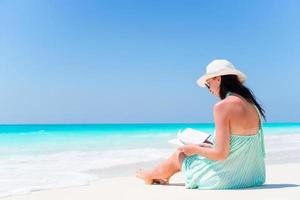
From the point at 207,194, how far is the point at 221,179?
0.30m

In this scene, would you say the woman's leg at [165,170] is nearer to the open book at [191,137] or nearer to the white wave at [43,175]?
the open book at [191,137]

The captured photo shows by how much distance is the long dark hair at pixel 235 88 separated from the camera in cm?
446

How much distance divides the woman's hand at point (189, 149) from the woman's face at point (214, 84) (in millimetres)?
529

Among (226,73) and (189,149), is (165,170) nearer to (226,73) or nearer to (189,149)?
(189,149)

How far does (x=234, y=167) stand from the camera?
452cm

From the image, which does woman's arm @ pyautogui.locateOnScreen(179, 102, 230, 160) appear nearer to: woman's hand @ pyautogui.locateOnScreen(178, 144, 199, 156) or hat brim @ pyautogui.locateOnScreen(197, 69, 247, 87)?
woman's hand @ pyautogui.locateOnScreen(178, 144, 199, 156)

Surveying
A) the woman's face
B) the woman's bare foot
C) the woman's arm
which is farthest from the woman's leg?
the woman's face

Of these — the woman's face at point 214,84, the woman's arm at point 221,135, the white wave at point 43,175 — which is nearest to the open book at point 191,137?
the woman's arm at point 221,135

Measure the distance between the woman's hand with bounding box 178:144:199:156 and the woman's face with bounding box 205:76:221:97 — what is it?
53 cm

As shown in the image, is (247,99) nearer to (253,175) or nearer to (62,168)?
(253,175)

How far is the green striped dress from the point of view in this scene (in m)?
4.48

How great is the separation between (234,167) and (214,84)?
77 cm

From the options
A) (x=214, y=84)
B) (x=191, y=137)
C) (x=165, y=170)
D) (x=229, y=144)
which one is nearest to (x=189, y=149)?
(x=191, y=137)

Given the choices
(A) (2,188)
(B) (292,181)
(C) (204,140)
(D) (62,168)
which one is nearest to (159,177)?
(C) (204,140)
